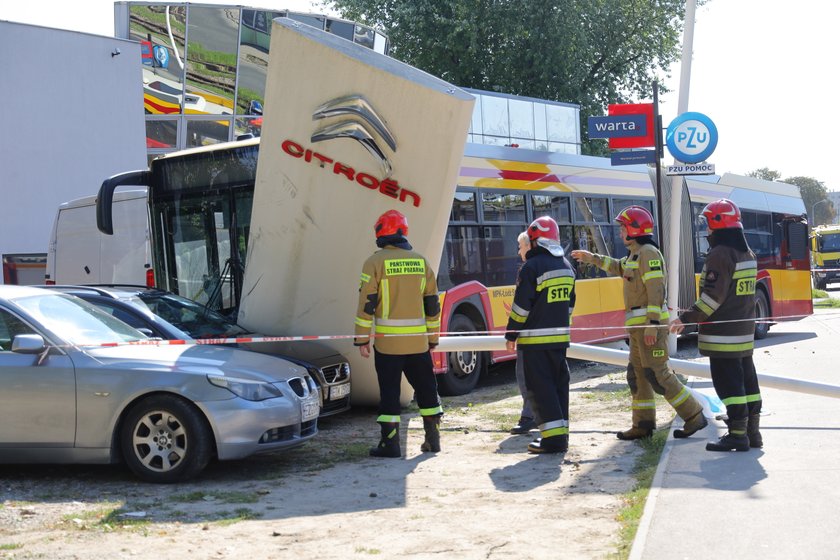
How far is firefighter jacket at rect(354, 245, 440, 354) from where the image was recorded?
815cm

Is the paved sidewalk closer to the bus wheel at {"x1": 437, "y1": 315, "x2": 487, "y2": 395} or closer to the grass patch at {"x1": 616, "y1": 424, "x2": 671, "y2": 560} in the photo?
the grass patch at {"x1": 616, "y1": 424, "x2": 671, "y2": 560}

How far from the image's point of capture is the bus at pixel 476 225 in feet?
36.9

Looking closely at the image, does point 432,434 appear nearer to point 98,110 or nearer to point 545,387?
point 545,387

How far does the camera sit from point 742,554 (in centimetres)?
502

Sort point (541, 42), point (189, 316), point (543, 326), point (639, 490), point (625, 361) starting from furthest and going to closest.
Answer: point (541, 42), point (625, 361), point (189, 316), point (543, 326), point (639, 490)

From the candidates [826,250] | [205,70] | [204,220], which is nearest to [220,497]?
[204,220]

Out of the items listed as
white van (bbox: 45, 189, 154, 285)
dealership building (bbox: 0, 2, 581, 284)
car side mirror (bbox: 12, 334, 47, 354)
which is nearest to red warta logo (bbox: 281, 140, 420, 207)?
car side mirror (bbox: 12, 334, 47, 354)

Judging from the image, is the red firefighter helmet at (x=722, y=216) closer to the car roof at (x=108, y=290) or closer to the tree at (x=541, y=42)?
the car roof at (x=108, y=290)

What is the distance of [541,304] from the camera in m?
8.24

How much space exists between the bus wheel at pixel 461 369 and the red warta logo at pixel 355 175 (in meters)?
3.10

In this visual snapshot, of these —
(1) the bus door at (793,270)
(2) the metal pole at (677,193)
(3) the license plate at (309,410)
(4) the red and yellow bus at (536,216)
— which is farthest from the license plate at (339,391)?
(1) the bus door at (793,270)

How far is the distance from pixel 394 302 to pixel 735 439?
2.78m

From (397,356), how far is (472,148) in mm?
5381

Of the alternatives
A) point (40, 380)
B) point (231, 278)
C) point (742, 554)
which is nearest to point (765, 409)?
point (742, 554)
